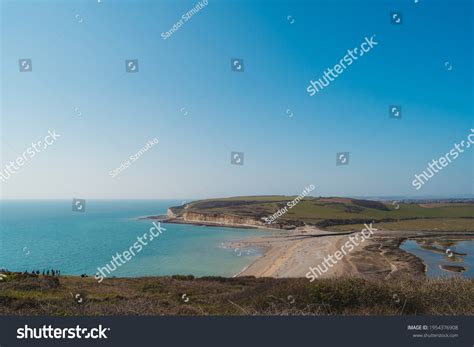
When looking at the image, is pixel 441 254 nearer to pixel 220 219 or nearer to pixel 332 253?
pixel 332 253

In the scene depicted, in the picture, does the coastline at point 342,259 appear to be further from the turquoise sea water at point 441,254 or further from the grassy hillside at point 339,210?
the grassy hillside at point 339,210

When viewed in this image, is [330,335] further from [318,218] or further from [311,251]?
[318,218]

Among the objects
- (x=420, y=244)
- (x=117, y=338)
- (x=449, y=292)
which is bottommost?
(x=420, y=244)

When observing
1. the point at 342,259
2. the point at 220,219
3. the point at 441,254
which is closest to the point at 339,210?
the point at 441,254

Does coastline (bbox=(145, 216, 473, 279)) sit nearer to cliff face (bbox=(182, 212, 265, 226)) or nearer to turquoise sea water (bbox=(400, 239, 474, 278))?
turquoise sea water (bbox=(400, 239, 474, 278))

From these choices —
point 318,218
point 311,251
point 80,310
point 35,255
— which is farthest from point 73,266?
point 318,218

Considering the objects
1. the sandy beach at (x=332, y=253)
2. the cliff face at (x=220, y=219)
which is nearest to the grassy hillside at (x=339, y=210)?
the cliff face at (x=220, y=219)
